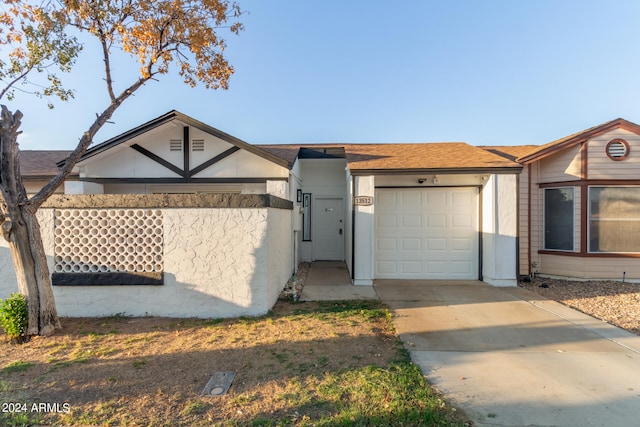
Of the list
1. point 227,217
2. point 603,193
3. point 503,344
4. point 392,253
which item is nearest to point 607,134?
point 603,193

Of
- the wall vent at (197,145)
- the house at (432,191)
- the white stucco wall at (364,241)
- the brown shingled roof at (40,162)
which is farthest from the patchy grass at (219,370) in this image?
the brown shingled roof at (40,162)

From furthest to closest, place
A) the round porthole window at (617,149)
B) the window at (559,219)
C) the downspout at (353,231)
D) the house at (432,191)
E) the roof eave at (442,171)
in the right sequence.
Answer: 1. the window at (559,219)
2. the round porthole window at (617,149)
3. the downspout at (353,231)
4. the house at (432,191)
5. the roof eave at (442,171)

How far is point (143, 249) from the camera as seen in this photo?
565cm

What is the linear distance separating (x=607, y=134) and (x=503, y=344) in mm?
7262

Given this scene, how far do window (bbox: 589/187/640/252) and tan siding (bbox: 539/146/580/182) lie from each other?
1.97 ft

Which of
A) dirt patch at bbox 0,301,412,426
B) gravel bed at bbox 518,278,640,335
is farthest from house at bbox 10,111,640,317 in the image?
dirt patch at bbox 0,301,412,426

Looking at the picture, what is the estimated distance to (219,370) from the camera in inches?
147

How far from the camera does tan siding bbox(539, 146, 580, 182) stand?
27.6 ft

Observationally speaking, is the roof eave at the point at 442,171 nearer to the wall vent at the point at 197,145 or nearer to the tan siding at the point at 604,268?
the tan siding at the point at 604,268

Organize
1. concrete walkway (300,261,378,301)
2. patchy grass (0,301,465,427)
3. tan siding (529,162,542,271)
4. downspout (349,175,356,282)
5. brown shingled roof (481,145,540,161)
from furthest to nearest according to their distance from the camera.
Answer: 1. brown shingled roof (481,145,540,161)
2. tan siding (529,162,542,271)
3. downspout (349,175,356,282)
4. concrete walkway (300,261,378,301)
5. patchy grass (0,301,465,427)

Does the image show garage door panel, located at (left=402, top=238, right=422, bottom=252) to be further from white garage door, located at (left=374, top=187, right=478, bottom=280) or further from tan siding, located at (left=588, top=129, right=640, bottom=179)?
tan siding, located at (left=588, top=129, right=640, bottom=179)

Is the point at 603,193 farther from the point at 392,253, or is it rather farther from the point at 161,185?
the point at 161,185

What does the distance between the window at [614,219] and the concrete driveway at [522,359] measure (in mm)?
3320

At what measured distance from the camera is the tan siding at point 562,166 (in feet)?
27.6
